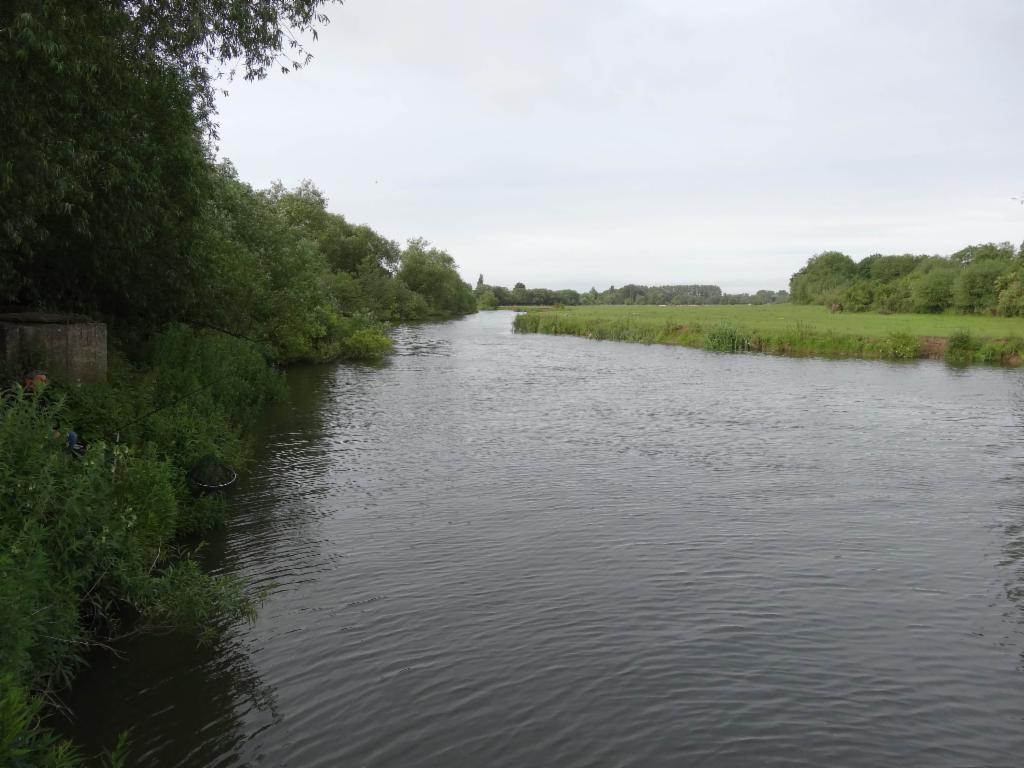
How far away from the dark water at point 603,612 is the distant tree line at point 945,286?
178ft

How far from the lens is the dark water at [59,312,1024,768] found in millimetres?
6270

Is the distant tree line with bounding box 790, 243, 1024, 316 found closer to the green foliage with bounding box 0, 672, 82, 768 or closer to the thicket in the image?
the thicket

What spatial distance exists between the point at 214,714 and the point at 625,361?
3754cm

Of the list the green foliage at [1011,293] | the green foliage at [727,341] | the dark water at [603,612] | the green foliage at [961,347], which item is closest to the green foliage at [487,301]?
the green foliage at [1011,293]

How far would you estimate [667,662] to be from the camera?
751 cm

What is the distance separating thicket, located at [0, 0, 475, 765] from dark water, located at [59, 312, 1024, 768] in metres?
0.86

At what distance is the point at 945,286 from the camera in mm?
75625

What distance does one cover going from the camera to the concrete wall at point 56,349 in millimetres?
12148

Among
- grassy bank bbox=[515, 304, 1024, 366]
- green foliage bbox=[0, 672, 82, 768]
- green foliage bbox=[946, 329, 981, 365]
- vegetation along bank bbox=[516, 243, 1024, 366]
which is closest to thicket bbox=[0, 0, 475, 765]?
green foliage bbox=[0, 672, 82, 768]

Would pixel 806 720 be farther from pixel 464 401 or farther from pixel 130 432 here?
pixel 464 401

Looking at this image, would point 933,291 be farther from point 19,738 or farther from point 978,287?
point 19,738

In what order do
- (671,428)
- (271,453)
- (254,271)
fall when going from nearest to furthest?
(271,453) < (671,428) < (254,271)

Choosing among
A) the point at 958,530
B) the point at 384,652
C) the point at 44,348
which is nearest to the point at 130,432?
the point at 44,348

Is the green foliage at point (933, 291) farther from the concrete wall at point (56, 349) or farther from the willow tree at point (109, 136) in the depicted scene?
the concrete wall at point (56, 349)
